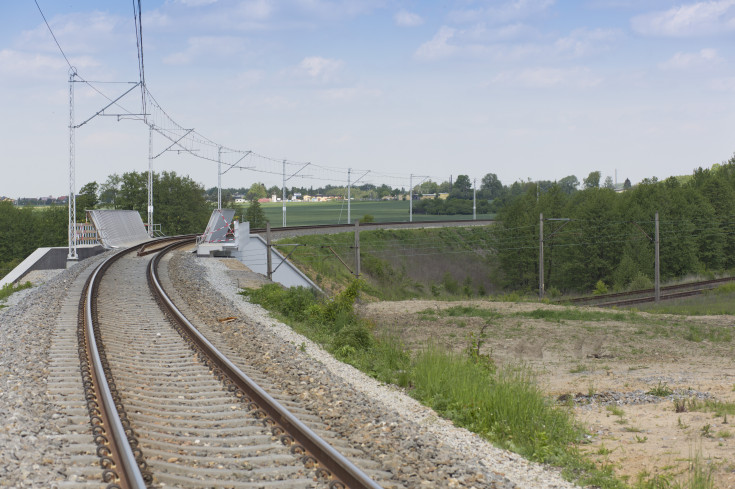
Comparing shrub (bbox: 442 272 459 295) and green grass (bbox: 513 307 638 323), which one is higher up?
green grass (bbox: 513 307 638 323)

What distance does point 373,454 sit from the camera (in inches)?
285

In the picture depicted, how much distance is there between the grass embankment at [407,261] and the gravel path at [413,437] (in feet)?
95.5

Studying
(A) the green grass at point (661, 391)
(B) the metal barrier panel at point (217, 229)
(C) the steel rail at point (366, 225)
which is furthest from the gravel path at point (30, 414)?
(C) the steel rail at point (366, 225)

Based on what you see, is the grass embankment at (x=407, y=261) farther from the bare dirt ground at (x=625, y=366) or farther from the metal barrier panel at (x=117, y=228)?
the bare dirt ground at (x=625, y=366)

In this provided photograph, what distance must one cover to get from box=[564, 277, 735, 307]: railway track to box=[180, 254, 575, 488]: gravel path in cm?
2808

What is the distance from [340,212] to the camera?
329 ft

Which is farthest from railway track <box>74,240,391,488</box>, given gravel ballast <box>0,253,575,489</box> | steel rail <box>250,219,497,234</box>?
steel rail <box>250,219,497,234</box>

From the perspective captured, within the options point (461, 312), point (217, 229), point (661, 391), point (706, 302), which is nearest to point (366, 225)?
point (217, 229)

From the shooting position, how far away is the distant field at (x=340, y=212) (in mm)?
105562

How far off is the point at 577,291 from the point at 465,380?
61.7 meters

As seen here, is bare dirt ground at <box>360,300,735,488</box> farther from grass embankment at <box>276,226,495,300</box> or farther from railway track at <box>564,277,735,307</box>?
grass embankment at <box>276,226,495,300</box>

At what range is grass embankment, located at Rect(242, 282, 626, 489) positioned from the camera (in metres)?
7.71

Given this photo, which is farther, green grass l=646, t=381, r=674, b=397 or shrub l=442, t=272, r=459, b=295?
shrub l=442, t=272, r=459, b=295

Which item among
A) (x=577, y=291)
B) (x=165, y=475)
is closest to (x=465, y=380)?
(x=165, y=475)
